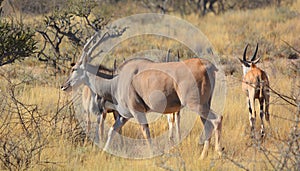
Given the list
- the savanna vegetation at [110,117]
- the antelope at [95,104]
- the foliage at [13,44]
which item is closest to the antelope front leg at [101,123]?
the antelope at [95,104]

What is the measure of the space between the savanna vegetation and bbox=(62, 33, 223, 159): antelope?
0.44 m

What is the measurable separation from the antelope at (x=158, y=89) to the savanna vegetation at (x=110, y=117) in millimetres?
440

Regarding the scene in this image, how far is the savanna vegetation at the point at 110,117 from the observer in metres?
6.59

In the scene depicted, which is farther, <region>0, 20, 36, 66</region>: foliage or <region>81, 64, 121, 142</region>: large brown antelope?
<region>0, 20, 36, 66</region>: foliage

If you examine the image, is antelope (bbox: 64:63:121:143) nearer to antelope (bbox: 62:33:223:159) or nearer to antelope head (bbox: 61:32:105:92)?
antelope head (bbox: 61:32:105:92)

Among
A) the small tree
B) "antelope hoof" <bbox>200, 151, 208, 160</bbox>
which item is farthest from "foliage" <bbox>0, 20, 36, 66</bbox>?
"antelope hoof" <bbox>200, 151, 208, 160</bbox>

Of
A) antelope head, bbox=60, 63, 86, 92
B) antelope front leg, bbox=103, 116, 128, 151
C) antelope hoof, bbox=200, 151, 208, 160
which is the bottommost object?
antelope hoof, bbox=200, 151, 208, 160

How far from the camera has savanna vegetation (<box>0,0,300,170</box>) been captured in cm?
659

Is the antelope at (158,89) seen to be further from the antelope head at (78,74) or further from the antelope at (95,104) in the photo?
the antelope at (95,104)

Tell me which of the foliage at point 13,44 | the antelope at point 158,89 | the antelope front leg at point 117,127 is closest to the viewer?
the antelope at point 158,89

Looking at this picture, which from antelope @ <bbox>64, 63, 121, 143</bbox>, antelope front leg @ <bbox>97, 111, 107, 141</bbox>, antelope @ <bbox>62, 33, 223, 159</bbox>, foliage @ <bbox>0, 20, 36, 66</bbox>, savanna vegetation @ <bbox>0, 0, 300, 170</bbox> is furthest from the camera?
foliage @ <bbox>0, 20, 36, 66</bbox>

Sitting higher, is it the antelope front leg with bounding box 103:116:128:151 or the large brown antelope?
the large brown antelope

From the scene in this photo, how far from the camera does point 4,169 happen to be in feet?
21.3

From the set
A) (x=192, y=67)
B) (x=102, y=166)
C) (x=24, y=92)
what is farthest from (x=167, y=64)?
(x=24, y=92)
